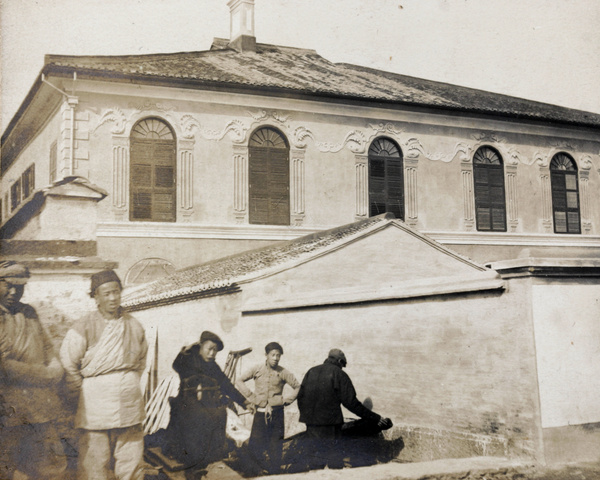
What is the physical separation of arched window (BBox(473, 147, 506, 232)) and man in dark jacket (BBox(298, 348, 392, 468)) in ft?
11.4

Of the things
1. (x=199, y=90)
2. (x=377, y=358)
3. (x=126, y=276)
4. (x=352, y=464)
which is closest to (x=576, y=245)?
(x=377, y=358)

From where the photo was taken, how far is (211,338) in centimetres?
718

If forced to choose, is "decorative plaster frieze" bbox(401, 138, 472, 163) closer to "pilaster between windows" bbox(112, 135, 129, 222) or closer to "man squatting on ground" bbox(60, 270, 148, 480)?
"pilaster between windows" bbox(112, 135, 129, 222)

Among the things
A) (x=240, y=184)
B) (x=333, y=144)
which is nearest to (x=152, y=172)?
(x=240, y=184)

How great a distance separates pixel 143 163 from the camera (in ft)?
26.5

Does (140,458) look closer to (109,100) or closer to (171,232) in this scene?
(171,232)

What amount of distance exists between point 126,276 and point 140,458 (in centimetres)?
195

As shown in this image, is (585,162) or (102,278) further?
(585,162)

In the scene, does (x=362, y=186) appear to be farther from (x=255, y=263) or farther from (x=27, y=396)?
(x=27, y=396)

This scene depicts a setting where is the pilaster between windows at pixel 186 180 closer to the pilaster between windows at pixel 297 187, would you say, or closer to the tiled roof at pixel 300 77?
the tiled roof at pixel 300 77

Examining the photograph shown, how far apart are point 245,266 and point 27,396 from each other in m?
2.68

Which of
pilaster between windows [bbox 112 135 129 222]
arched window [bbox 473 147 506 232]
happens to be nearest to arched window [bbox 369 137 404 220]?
arched window [bbox 473 147 506 232]

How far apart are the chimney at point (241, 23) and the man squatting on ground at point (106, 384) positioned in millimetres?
3533

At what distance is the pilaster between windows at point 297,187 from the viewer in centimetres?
864
